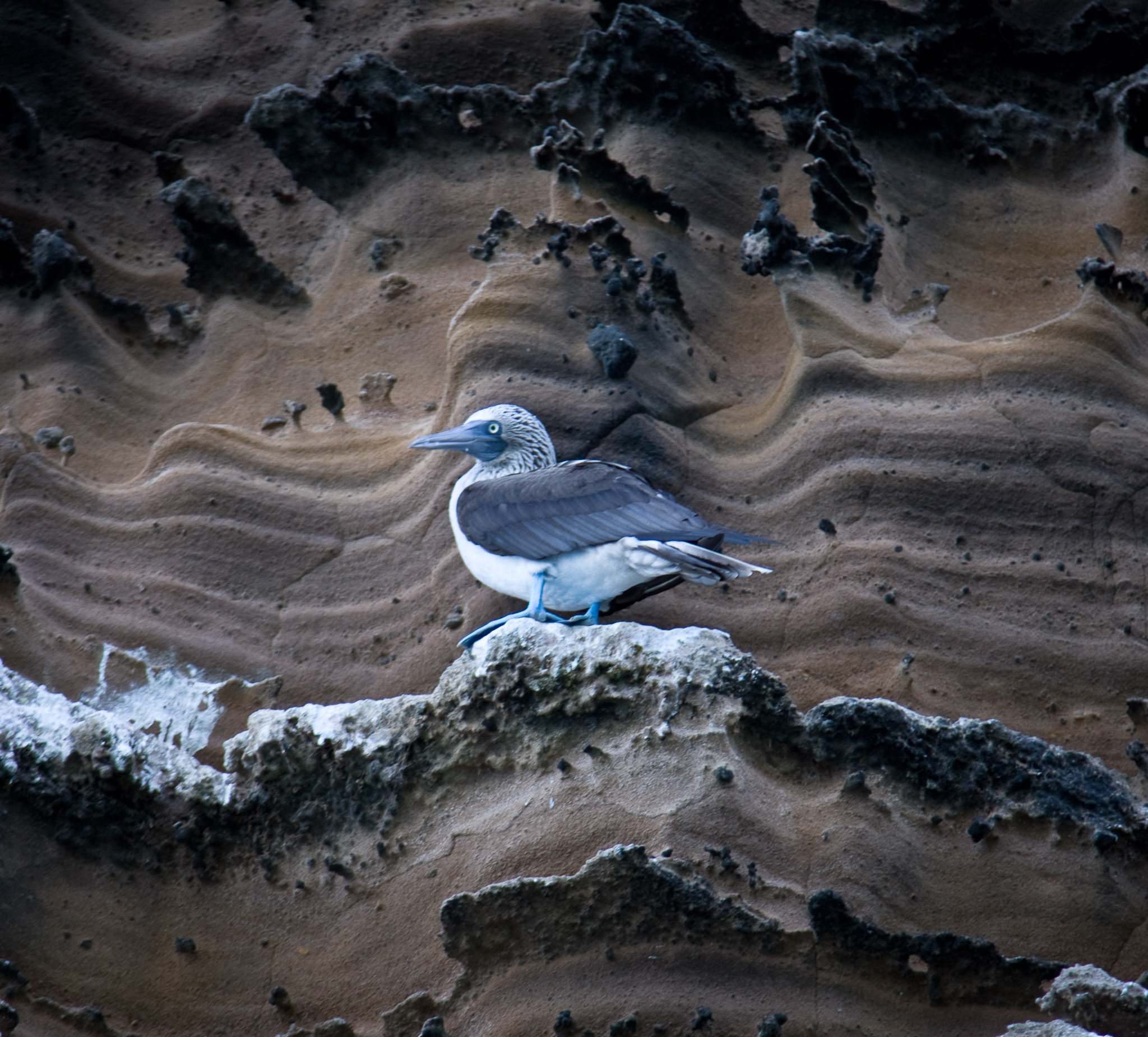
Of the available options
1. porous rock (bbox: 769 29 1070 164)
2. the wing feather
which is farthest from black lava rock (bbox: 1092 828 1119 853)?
porous rock (bbox: 769 29 1070 164)

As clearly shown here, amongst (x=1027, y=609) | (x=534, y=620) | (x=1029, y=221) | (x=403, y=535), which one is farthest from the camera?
(x=1029, y=221)

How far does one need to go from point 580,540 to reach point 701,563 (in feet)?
1.87

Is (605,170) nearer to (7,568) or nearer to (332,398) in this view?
(332,398)

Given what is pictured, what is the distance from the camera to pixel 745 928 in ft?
13.6

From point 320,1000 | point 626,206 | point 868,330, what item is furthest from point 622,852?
point 626,206

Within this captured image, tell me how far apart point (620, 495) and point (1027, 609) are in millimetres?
2031

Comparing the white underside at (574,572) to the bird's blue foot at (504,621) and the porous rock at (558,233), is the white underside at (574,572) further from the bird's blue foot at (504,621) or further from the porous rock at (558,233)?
the porous rock at (558,233)

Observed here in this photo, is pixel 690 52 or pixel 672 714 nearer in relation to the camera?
pixel 672 714

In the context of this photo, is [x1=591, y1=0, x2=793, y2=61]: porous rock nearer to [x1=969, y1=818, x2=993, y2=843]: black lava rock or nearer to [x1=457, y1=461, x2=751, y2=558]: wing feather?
[x1=457, y1=461, x2=751, y2=558]: wing feather

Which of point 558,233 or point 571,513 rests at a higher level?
point 558,233

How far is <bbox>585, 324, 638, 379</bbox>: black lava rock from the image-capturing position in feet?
19.1

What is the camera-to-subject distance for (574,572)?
5000 millimetres

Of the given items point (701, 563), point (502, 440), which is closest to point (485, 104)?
point (502, 440)

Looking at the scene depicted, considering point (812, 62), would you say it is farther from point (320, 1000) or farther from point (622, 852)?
point (320, 1000)
